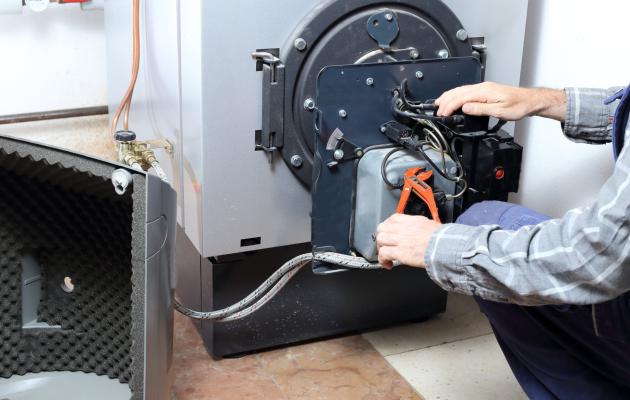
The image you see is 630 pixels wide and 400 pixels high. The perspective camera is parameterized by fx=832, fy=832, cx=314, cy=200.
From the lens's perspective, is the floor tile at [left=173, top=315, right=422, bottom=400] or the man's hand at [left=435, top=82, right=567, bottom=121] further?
the floor tile at [left=173, top=315, right=422, bottom=400]

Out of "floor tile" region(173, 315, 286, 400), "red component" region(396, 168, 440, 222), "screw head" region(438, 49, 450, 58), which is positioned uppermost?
"screw head" region(438, 49, 450, 58)

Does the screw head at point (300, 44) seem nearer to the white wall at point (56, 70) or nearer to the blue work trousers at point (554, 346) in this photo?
the blue work trousers at point (554, 346)

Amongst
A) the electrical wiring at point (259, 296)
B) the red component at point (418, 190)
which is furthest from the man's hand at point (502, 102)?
the electrical wiring at point (259, 296)

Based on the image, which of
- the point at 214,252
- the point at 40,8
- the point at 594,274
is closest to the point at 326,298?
the point at 214,252

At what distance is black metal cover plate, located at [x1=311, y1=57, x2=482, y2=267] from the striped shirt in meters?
0.35

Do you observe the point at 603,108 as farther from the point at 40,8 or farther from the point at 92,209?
the point at 40,8

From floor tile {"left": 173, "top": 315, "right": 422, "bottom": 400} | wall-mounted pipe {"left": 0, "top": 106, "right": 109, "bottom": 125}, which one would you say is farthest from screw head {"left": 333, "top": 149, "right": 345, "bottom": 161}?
wall-mounted pipe {"left": 0, "top": 106, "right": 109, "bottom": 125}

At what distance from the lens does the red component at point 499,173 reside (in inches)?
54.2

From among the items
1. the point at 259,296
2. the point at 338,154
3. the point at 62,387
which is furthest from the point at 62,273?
the point at 338,154

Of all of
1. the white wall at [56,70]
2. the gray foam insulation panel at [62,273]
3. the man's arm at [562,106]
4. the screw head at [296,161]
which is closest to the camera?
the gray foam insulation panel at [62,273]

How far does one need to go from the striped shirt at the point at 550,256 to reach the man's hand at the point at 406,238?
0.03 meters

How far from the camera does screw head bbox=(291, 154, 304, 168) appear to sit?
4.93 ft

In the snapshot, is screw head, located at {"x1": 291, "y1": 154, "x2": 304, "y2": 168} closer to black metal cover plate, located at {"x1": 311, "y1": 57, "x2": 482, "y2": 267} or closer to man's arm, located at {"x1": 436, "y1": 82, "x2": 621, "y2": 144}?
black metal cover plate, located at {"x1": 311, "y1": 57, "x2": 482, "y2": 267}

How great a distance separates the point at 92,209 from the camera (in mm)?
1308
